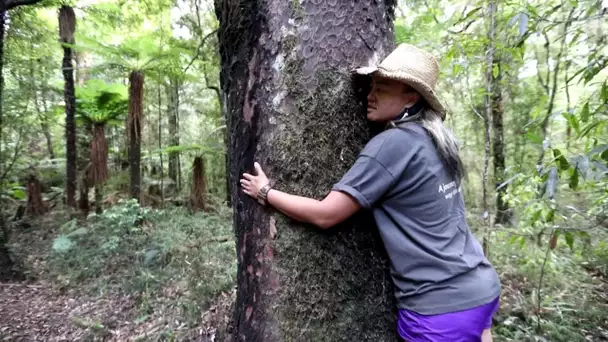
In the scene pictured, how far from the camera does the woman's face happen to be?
161cm

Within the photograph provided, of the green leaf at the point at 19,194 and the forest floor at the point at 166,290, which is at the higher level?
the green leaf at the point at 19,194

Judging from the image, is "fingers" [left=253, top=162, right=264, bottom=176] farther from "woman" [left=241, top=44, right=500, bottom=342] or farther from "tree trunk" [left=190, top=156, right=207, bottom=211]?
"tree trunk" [left=190, top=156, right=207, bottom=211]

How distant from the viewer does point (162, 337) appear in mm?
3795

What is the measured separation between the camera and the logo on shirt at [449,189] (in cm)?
157

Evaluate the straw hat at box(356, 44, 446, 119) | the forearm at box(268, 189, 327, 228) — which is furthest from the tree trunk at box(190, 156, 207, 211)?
the straw hat at box(356, 44, 446, 119)

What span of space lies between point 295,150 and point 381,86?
1.64ft

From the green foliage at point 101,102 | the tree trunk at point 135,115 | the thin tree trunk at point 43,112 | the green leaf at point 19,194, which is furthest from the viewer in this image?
the green leaf at point 19,194

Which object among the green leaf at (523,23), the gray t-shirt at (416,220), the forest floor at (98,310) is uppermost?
the green leaf at (523,23)

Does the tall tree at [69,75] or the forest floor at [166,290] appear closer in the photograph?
the forest floor at [166,290]

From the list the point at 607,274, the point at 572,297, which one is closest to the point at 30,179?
the point at 572,297

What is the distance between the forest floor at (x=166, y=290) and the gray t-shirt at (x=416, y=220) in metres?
2.45

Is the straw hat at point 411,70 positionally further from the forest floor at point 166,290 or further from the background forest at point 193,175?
the forest floor at point 166,290

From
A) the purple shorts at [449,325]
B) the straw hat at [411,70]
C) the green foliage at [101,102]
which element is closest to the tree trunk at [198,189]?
the green foliage at [101,102]

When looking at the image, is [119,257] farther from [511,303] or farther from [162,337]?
[511,303]
